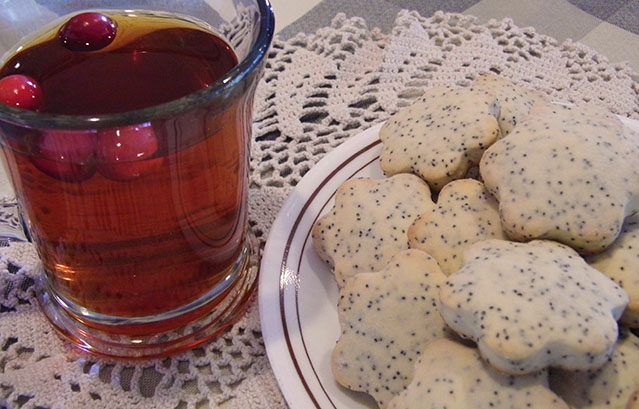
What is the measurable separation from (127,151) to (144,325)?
0.32m

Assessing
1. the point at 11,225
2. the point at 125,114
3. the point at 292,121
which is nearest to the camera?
the point at 125,114

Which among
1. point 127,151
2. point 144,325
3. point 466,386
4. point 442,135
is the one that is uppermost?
point 127,151

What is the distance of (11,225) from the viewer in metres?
1.06

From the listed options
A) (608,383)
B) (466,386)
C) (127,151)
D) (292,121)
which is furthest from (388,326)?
(292,121)

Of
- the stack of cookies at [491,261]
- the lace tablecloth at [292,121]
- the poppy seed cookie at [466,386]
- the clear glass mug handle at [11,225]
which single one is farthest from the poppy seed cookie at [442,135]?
the clear glass mug handle at [11,225]

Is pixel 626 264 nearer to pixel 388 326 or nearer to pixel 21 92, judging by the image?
pixel 388 326

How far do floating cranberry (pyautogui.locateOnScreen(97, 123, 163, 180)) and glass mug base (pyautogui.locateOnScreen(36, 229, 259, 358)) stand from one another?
0.27 m

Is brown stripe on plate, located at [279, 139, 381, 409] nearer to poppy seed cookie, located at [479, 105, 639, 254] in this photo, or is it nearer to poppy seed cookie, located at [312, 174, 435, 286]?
poppy seed cookie, located at [312, 174, 435, 286]

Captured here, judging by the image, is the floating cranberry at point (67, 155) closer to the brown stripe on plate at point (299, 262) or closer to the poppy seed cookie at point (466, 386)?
the brown stripe on plate at point (299, 262)

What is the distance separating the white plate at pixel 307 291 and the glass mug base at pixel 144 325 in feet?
0.30

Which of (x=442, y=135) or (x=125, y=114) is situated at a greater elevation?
(x=125, y=114)

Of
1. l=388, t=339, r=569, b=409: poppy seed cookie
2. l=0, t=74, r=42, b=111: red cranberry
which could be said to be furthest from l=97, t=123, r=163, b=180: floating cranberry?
l=388, t=339, r=569, b=409: poppy seed cookie

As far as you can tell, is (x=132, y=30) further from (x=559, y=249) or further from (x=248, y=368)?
(x=559, y=249)

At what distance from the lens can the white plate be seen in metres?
0.90
